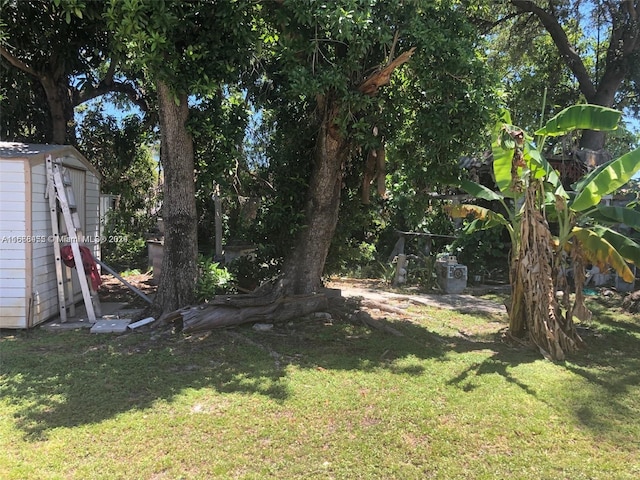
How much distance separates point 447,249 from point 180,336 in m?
9.32

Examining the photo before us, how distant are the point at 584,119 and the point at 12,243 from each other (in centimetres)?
792

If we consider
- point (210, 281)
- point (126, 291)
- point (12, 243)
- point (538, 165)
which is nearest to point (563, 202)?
point (538, 165)

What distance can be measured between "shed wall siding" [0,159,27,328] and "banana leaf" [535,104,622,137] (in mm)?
7215

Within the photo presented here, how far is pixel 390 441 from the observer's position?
3.76 metres

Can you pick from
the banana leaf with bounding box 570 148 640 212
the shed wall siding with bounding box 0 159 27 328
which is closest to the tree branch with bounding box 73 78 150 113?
the shed wall siding with bounding box 0 159 27 328

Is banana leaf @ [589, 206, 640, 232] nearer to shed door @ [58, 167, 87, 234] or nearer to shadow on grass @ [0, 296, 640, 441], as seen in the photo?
shadow on grass @ [0, 296, 640, 441]

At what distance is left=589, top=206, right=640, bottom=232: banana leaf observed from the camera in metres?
6.61

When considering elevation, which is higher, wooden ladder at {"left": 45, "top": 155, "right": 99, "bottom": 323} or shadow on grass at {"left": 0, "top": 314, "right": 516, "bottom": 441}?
wooden ladder at {"left": 45, "top": 155, "right": 99, "bottom": 323}

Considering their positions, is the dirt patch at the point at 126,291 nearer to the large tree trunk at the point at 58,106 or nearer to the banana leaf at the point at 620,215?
→ the large tree trunk at the point at 58,106

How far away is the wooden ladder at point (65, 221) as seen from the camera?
277 inches

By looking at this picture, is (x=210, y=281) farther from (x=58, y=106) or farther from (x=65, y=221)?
(x=58, y=106)

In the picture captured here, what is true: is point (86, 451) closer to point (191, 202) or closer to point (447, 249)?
point (191, 202)

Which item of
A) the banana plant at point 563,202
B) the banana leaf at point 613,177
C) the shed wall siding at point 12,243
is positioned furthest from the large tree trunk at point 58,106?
the banana leaf at point 613,177

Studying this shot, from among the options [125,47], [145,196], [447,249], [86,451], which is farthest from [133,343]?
[145,196]
